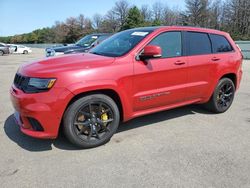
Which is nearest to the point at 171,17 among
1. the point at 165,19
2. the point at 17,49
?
the point at 165,19

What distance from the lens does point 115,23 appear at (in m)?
82.5

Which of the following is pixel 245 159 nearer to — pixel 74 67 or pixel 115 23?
pixel 74 67

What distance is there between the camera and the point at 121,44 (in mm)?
4672

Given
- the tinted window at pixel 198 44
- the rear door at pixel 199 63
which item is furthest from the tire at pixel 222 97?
the tinted window at pixel 198 44

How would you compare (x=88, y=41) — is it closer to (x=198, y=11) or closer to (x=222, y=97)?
(x=222, y=97)

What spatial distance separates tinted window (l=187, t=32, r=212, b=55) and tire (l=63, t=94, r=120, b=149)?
193 centimetres

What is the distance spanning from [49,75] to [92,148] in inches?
49.1

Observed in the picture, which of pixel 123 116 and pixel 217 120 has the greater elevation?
pixel 123 116

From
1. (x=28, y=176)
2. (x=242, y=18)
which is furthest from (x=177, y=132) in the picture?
(x=242, y=18)

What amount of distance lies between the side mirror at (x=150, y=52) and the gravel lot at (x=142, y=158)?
4.30 ft

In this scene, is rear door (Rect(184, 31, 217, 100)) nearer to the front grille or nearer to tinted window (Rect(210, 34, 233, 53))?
tinted window (Rect(210, 34, 233, 53))

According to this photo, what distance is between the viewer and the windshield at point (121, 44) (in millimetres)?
4383

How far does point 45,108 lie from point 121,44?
182 cm

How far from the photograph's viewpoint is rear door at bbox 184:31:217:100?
492 centimetres
